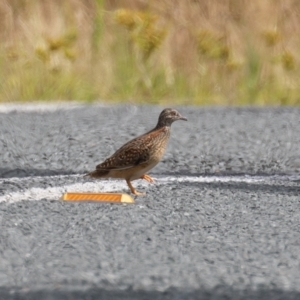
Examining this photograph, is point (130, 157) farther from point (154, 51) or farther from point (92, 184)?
point (154, 51)

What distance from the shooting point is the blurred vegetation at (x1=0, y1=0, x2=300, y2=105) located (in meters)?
14.5

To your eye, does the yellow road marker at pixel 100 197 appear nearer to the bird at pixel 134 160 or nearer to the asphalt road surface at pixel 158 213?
the asphalt road surface at pixel 158 213

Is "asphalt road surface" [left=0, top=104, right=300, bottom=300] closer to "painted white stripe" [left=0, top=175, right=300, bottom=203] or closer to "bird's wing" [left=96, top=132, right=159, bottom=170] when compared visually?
"painted white stripe" [left=0, top=175, right=300, bottom=203]

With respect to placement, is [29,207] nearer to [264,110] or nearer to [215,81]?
[264,110]

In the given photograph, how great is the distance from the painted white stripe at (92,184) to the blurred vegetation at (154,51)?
4.99 m

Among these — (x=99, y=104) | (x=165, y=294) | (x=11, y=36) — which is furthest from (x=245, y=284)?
(x=11, y=36)

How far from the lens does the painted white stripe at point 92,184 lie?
8.08m

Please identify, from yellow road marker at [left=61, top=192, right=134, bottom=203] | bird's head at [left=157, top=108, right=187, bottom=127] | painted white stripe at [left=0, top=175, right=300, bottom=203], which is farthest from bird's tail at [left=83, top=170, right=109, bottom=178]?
bird's head at [left=157, top=108, right=187, bottom=127]

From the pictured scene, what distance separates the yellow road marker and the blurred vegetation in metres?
6.29

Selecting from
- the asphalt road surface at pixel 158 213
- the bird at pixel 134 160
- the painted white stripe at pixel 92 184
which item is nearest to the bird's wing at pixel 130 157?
the bird at pixel 134 160

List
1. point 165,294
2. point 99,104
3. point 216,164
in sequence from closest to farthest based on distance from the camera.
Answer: point 165,294
point 216,164
point 99,104

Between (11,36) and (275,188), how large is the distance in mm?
7669

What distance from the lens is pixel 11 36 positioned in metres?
15.5

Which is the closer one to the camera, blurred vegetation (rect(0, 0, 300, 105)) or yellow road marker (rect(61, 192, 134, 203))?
yellow road marker (rect(61, 192, 134, 203))
